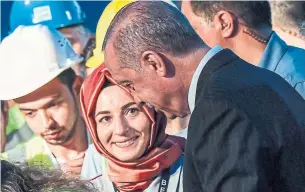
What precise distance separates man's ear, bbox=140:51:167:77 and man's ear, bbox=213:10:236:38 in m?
0.96

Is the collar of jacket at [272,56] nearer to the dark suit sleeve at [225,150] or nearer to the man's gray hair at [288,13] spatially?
the man's gray hair at [288,13]

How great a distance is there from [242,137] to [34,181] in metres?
0.61

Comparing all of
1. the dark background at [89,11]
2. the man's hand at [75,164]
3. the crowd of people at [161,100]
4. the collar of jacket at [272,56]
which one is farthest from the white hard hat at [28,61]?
the dark background at [89,11]

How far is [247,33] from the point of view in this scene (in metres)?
3.64

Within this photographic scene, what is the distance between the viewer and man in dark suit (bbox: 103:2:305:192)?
2455 millimetres

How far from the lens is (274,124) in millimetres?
2496

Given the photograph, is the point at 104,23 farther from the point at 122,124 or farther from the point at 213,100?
the point at 213,100

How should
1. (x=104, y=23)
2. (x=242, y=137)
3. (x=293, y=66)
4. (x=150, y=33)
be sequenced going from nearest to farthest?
1. (x=242, y=137)
2. (x=150, y=33)
3. (x=293, y=66)
4. (x=104, y=23)

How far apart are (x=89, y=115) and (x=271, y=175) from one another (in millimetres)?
1141

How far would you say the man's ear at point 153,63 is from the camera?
2678mm

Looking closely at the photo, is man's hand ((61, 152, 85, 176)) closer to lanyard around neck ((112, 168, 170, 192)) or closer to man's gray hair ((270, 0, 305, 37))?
lanyard around neck ((112, 168, 170, 192))

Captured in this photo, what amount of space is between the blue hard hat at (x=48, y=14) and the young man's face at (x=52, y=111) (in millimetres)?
1291

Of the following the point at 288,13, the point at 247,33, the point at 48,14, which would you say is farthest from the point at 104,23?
the point at 48,14

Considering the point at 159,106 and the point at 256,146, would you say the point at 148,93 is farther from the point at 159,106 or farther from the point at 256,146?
the point at 256,146
